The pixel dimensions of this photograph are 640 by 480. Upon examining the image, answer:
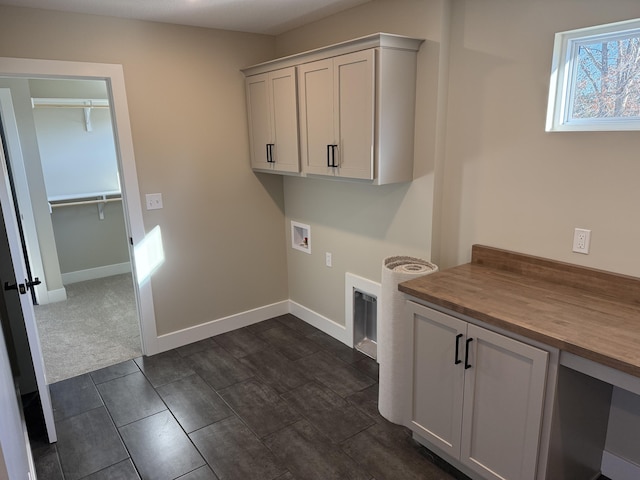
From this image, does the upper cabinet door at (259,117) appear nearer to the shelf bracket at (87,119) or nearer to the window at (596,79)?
the window at (596,79)

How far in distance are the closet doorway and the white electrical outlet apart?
315cm

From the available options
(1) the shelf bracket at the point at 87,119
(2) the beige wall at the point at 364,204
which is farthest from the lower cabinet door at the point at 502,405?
(1) the shelf bracket at the point at 87,119

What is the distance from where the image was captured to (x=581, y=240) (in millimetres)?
2055

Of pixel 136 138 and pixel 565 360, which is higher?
pixel 136 138

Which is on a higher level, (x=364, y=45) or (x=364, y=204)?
(x=364, y=45)

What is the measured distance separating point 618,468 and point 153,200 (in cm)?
322

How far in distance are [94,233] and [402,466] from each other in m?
4.59

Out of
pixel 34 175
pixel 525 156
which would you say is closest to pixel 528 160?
pixel 525 156

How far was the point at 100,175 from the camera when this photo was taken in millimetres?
5266

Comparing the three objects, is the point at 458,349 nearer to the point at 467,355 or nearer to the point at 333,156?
the point at 467,355

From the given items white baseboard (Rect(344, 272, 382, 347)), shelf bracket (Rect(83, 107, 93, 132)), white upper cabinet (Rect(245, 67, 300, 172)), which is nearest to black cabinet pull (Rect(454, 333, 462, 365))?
white baseboard (Rect(344, 272, 382, 347))

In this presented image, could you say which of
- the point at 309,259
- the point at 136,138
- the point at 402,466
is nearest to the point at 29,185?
the point at 136,138

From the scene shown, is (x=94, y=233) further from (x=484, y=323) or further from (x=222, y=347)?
(x=484, y=323)

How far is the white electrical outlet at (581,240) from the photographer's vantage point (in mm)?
2033
